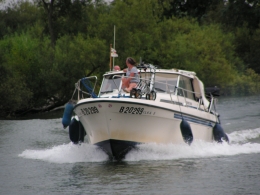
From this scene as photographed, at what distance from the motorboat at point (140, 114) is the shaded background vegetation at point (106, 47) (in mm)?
21744

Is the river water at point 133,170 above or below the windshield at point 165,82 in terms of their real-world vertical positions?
below

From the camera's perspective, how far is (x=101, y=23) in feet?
153

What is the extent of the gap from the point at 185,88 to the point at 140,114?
322 centimetres

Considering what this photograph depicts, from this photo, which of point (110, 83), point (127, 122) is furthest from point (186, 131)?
point (110, 83)

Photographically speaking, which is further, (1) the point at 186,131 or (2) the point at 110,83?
(2) the point at 110,83

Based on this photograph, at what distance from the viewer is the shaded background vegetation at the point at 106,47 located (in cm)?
4238

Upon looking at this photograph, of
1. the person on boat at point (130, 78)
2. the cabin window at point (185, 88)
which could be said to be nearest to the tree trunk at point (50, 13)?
the cabin window at point (185, 88)

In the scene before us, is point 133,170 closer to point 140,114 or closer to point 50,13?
point 140,114

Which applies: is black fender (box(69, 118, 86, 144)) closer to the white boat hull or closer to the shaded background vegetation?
the white boat hull

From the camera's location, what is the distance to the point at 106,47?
4366 centimetres

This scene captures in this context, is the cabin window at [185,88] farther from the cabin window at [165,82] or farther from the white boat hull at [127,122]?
the white boat hull at [127,122]

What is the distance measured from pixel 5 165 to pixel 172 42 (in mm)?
33061

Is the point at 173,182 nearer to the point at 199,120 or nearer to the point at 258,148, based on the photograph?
the point at 199,120

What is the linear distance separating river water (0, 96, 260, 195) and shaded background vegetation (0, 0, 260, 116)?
1923cm
